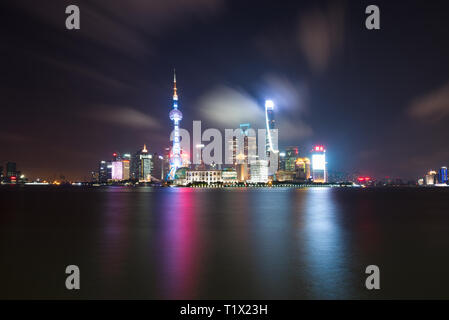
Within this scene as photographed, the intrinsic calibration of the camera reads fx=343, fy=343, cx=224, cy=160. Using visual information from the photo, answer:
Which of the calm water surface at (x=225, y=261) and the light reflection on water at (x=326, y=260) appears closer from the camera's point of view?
the calm water surface at (x=225, y=261)

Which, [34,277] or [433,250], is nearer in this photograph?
[34,277]

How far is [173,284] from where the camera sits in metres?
16.3

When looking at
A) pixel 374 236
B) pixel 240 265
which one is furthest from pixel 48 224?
pixel 374 236

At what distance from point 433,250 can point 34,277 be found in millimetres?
25757

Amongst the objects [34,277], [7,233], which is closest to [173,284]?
[34,277]

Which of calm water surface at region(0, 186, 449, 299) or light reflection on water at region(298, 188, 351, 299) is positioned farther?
light reflection on water at region(298, 188, 351, 299)

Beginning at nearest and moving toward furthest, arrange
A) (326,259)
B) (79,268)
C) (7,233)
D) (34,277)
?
(34,277)
(79,268)
(326,259)
(7,233)

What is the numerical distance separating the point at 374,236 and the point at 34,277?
2657 cm

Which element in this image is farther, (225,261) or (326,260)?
(326,260)
